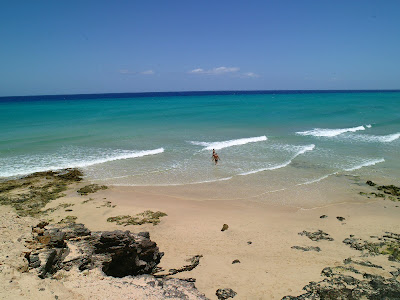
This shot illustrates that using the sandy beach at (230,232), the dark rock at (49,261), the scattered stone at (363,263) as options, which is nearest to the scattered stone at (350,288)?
the sandy beach at (230,232)

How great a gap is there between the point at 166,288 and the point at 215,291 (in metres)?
1.60

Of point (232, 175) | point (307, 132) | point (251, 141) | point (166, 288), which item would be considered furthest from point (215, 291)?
point (307, 132)

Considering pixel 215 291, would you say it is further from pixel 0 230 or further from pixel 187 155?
pixel 187 155

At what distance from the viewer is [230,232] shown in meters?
12.2

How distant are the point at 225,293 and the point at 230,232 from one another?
12.9 ft

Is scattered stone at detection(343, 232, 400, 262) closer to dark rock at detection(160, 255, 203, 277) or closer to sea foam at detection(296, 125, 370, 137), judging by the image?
dark rock at detection(160, 255, 203, 277)

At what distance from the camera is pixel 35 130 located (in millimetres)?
37281

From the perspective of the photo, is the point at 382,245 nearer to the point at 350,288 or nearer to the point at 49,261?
the point at 350,288

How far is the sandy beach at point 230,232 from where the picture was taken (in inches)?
326

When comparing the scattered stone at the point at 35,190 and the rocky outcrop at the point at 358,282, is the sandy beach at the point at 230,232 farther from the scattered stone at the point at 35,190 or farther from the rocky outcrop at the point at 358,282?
the scattered stone at the point at 35,190

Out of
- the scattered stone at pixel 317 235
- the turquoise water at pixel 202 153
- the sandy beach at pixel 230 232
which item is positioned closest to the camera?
the sandy beach at pixel 230 232

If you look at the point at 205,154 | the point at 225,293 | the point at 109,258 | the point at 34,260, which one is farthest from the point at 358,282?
the point at 205,154

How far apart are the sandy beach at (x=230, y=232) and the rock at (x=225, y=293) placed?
236 mm

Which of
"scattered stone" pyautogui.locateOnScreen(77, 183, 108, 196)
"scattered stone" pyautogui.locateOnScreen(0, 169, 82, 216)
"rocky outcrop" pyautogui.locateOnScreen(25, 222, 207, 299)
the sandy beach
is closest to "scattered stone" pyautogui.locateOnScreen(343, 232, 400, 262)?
the sandy beach
